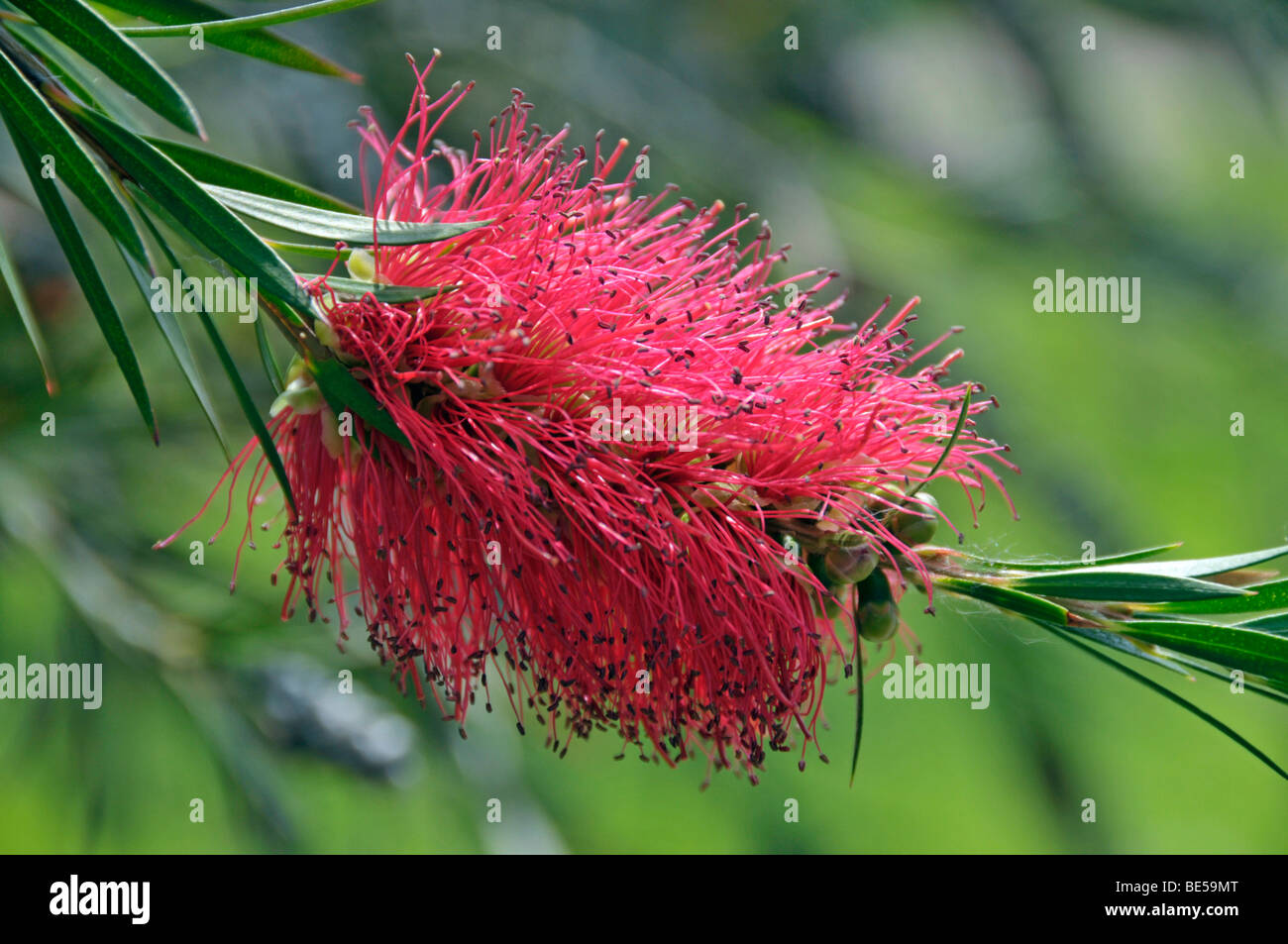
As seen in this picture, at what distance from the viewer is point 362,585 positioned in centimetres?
121

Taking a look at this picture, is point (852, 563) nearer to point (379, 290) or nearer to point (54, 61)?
point (379, 290)

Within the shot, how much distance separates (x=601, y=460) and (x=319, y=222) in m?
0.38

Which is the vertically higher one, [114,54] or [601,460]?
[114,54]

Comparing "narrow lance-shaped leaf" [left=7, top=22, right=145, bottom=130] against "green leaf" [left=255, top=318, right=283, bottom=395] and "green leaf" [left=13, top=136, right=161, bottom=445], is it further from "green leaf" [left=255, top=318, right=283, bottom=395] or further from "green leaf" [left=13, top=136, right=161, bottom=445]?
"green leaf" [left=255, top=318, right=283, bottom=395]

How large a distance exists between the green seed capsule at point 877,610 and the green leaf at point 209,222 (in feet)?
2.24

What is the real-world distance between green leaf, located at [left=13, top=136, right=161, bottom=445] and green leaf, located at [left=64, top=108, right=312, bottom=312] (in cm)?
10

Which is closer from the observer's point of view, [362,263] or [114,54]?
[114,54]

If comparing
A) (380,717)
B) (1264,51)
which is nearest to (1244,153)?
(1264,51)

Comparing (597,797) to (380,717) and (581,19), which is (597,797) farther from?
(581,19)

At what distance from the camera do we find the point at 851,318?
3918mm

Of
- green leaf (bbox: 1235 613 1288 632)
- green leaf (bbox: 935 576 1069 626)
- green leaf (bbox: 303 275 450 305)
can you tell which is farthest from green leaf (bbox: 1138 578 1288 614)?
green leaf (bbox: 303 275 450 305)

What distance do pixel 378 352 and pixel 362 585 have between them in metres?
0.28

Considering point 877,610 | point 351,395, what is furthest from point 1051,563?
point 351,395

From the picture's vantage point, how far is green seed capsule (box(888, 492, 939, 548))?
1181mm
